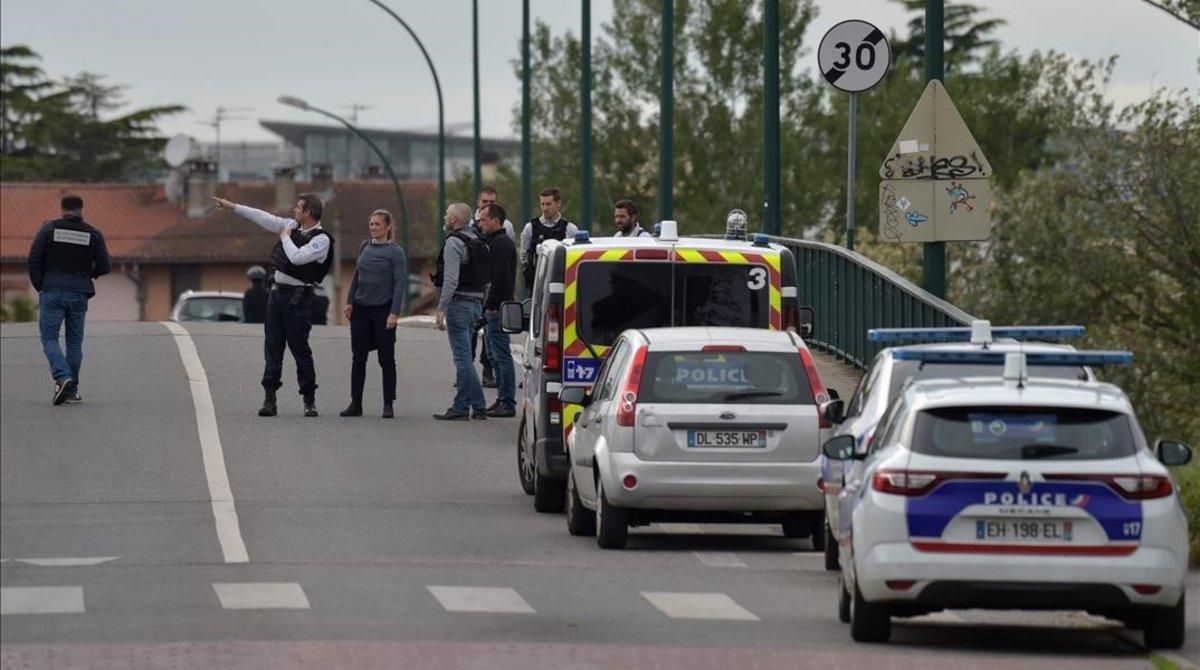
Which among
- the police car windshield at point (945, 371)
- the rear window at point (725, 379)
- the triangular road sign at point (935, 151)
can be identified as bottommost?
the rear window at point (725, 379)

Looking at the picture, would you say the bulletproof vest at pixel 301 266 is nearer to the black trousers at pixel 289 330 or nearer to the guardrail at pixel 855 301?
the black trousers at pixel 289 330

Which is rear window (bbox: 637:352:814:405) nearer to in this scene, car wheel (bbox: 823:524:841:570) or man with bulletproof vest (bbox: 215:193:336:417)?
car wheel (bbox: 823:524:841:570)

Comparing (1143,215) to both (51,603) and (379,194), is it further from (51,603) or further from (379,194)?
(379,194)

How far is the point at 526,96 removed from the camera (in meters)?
51.9

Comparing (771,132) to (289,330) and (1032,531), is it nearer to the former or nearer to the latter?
(289,330)

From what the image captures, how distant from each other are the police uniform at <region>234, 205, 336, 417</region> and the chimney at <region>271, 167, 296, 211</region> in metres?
83.7

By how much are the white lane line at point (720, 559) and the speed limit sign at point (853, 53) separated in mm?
7895

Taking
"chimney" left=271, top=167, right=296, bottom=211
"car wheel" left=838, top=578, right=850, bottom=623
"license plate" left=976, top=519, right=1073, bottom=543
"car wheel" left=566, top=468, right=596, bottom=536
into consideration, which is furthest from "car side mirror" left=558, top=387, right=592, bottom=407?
"chimney" left=271, top=167, right=296, bottom=211

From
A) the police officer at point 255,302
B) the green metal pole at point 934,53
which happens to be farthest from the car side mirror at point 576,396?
the police officer at point 255,302

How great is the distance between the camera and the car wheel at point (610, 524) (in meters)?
15.8

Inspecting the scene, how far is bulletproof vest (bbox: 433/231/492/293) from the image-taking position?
76.3ft

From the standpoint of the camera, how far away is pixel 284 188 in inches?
4240

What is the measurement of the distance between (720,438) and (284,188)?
93.1 m

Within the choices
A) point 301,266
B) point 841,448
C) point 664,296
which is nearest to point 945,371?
point 841,448
